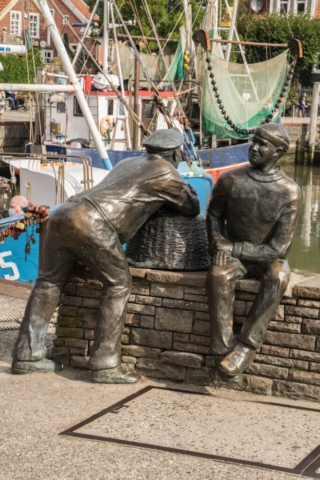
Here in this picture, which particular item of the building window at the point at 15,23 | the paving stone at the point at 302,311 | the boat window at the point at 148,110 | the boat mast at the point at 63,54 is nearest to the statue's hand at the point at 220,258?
the paving stone at the point at 302,311

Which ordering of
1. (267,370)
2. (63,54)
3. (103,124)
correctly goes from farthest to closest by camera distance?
1. (103,124)
2. (63,54)
3. (267,370)

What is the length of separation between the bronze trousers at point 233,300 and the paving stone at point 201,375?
1.25ft

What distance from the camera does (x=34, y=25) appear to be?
→ 64.0m

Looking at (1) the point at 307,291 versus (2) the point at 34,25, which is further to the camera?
(2) the point at 34,25

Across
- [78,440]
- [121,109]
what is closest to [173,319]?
[78,440]

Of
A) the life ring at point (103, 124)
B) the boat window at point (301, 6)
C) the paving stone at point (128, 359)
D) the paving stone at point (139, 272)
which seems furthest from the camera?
the boat window at point (301, 6)

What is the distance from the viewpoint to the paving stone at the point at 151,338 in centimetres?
696

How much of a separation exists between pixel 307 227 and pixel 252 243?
2066cm

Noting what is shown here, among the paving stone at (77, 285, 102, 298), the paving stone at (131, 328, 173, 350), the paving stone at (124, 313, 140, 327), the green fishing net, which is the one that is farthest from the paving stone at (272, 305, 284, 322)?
the green fishing net

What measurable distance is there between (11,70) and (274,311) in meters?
43.2

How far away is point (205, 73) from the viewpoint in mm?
25156

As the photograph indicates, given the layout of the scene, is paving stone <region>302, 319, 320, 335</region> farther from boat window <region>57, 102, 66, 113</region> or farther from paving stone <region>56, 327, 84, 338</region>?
boat window <region>57, 102, 66, 113</region>

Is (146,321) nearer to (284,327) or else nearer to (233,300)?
(233,300)

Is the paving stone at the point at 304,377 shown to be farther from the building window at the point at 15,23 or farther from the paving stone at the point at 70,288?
the building window at the point at 15,23
